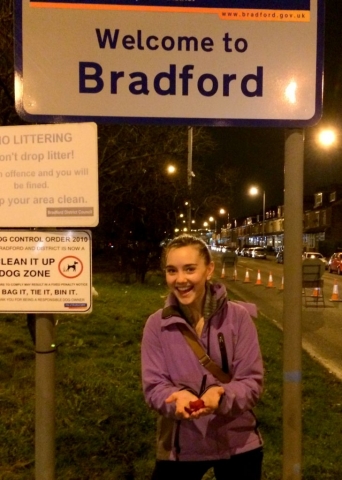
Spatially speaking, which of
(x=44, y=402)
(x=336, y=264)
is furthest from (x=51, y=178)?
(x=336, y=264)

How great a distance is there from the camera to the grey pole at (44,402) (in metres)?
2.07

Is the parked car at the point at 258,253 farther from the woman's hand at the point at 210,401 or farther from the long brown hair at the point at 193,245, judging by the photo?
the woman's hand at the point at 210,401

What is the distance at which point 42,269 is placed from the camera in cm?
207

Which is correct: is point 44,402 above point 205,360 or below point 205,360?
below

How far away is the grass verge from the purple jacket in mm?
1984

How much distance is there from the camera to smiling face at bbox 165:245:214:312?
214 centimetres

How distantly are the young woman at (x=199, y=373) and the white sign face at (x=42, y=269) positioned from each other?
1.20 ft

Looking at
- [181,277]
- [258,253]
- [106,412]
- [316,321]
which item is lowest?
[316,321]

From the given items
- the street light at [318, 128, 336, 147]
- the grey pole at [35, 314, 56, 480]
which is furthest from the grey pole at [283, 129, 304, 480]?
the street light at [318, 128, 336, 147]

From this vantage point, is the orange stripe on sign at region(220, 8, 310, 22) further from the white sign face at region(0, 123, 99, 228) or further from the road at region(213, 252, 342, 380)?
the road at region(213, 252, 342, 380)

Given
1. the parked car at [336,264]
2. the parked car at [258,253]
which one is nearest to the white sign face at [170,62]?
the parked car at [336,264]

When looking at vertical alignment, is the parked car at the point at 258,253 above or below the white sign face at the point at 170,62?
below

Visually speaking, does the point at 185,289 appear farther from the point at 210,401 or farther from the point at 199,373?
the point at 210,401

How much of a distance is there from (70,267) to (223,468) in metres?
1.02
